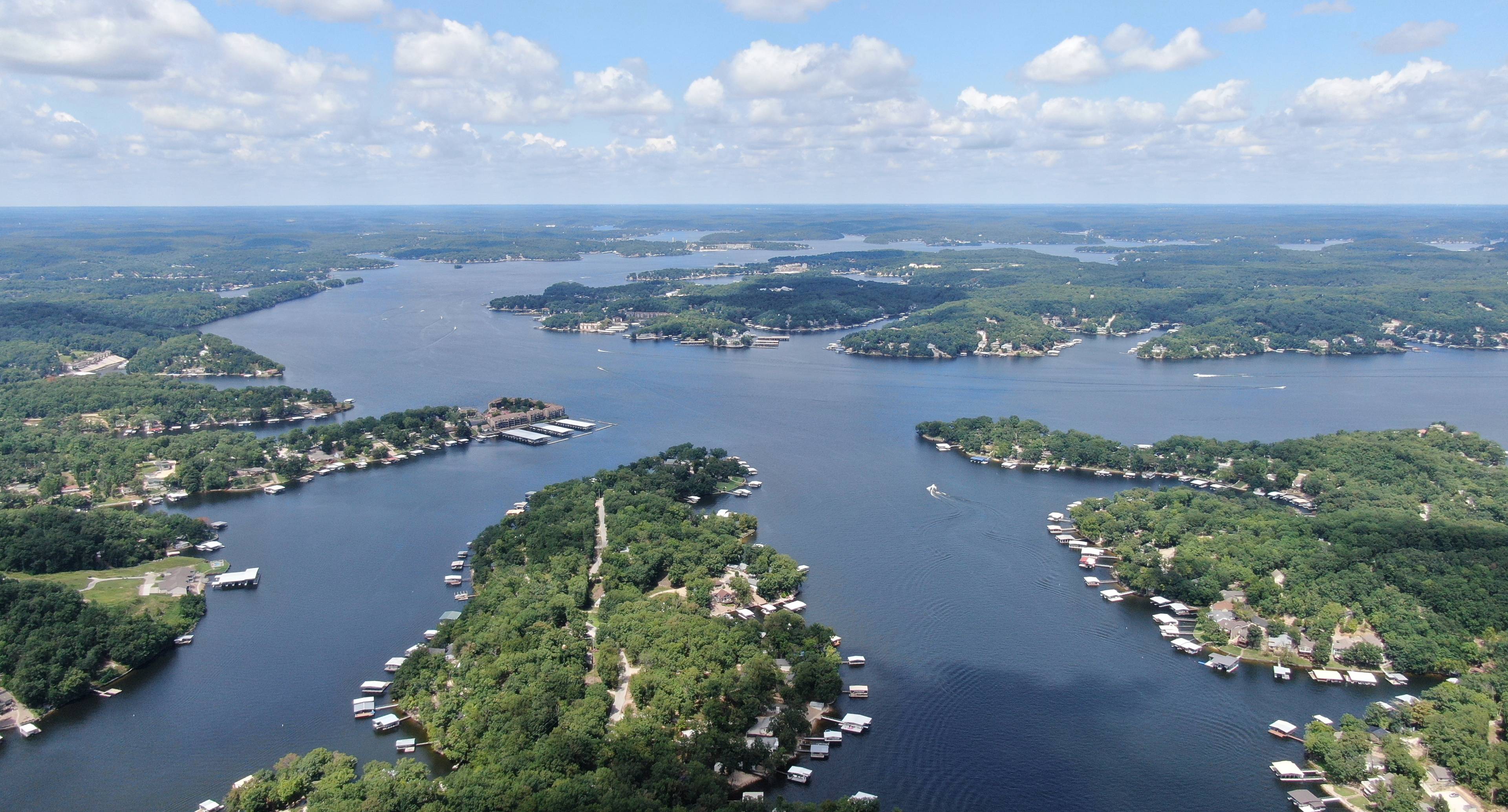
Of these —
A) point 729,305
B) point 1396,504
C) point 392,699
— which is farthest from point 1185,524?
point 729,305

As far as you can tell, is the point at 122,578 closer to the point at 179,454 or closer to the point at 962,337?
the point at 179,454

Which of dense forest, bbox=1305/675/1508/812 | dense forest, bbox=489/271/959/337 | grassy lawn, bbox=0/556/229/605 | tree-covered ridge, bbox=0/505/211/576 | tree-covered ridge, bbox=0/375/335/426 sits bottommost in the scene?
dense forest, bbox=1305/675/1508/812

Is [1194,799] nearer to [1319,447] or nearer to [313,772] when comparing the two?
[313,772]

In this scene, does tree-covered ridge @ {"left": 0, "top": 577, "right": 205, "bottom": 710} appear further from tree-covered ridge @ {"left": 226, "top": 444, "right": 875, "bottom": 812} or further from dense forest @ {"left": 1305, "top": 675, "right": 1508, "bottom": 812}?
dense forest @ {"left": 1305, "top": 675, "right": 1508, "bottom": 812}

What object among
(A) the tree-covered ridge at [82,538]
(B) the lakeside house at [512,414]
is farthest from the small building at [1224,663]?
(B) the lakeside house at [512,414]

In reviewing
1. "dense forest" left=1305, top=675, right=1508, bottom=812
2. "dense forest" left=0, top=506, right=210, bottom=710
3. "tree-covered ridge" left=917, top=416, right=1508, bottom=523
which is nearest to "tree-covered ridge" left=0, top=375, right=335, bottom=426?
"dense forest" left=0, top=506, right=210, bottom=710

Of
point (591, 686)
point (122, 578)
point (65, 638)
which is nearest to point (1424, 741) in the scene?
point (591, 686)
